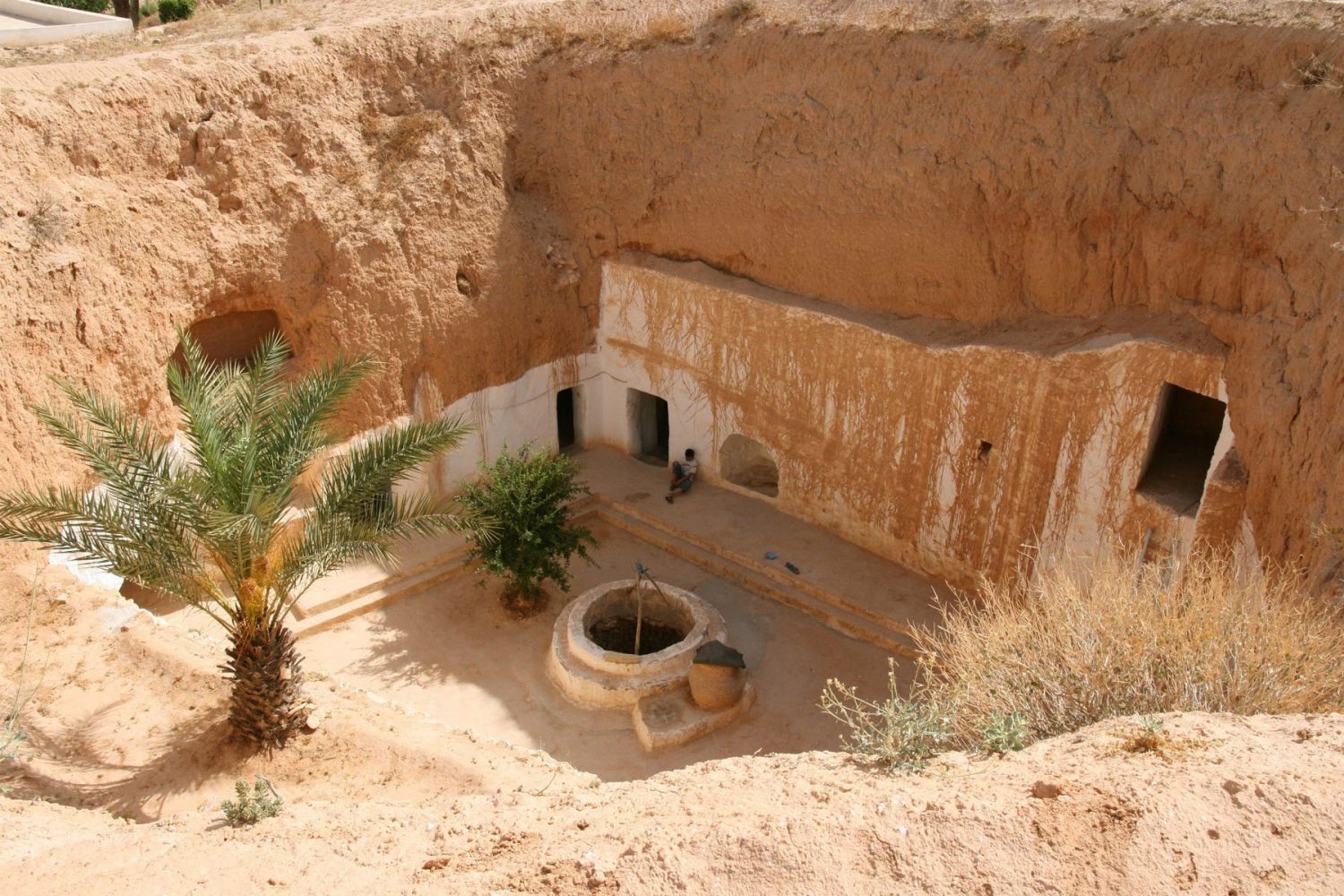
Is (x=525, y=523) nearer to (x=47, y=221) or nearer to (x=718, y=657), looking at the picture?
(x=718, y=657)

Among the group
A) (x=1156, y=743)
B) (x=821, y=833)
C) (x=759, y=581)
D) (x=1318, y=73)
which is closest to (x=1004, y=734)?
(x=1156, y=743)

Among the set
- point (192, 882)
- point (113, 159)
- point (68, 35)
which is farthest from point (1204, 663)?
point (68, 35)

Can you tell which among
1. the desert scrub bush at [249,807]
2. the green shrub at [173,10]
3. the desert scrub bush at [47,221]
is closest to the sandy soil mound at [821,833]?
the desert scrub bush at [249,807]

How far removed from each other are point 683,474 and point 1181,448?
6.38m

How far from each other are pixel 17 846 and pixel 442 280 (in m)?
8.73

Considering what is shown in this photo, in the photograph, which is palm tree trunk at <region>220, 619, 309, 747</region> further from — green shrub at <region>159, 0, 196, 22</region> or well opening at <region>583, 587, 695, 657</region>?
green shrub at <region>159, 0, 196, 22</region>

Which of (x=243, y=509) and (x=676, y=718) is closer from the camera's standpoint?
(x=243, y=509)

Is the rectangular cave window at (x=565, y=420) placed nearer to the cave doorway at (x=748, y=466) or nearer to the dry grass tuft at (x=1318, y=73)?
the cave doorway at (x=748, y=466)

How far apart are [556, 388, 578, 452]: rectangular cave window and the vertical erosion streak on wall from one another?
47.4 inches

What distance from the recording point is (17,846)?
5.68 meters

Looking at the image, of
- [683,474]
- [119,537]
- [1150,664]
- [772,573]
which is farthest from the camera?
[683,474]

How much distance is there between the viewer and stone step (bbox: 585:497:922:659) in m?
11.8

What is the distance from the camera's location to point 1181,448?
11086 millimetres

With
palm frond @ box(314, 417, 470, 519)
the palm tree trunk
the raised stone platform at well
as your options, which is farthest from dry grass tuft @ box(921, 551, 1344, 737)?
the palm tree trunk
